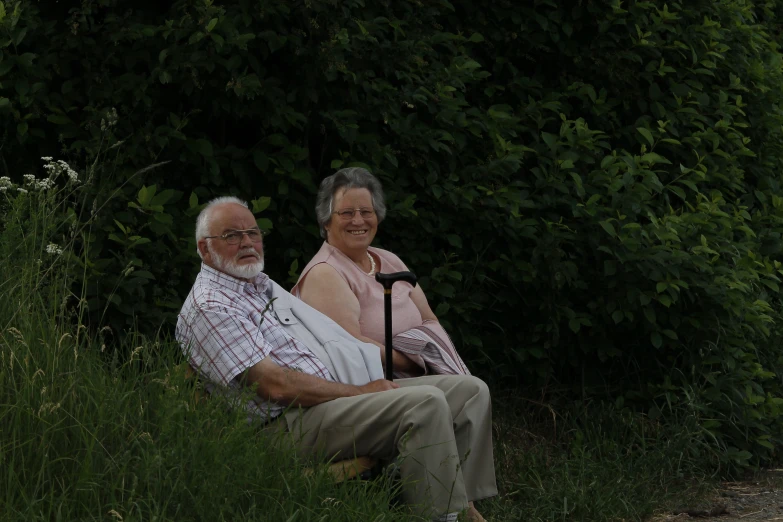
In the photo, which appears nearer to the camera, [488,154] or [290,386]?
[290,386]

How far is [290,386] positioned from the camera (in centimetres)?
420

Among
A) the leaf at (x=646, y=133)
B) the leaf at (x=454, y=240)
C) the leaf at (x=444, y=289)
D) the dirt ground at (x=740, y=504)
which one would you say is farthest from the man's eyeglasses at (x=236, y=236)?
the leaf at (x=646, y=133)

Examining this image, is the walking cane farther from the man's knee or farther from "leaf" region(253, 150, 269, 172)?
"leaf" region(253, 150, 269, 172)

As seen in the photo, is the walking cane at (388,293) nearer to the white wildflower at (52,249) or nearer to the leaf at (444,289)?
the leaf at (444,289)

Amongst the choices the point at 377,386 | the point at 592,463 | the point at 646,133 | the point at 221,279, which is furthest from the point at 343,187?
the point at 646,133

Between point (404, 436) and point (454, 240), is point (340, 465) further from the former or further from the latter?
point (454, 240)

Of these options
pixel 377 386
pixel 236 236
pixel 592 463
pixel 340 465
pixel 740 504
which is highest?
pixel 236 236

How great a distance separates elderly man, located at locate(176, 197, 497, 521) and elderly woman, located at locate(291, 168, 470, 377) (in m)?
0.28

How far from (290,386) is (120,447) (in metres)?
0.87

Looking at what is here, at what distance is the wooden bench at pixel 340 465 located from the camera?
386cm

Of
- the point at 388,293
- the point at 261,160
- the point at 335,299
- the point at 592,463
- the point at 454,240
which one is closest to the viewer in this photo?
the point at 388,293

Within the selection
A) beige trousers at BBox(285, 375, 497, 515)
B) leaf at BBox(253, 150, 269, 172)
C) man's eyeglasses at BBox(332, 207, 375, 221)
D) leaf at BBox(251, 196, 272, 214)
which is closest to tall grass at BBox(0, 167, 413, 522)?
beige trousers at BBox(285, 375, 497, 515)

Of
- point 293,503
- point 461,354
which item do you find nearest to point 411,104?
point 461,354

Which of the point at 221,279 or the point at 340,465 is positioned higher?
the point at 221,279
